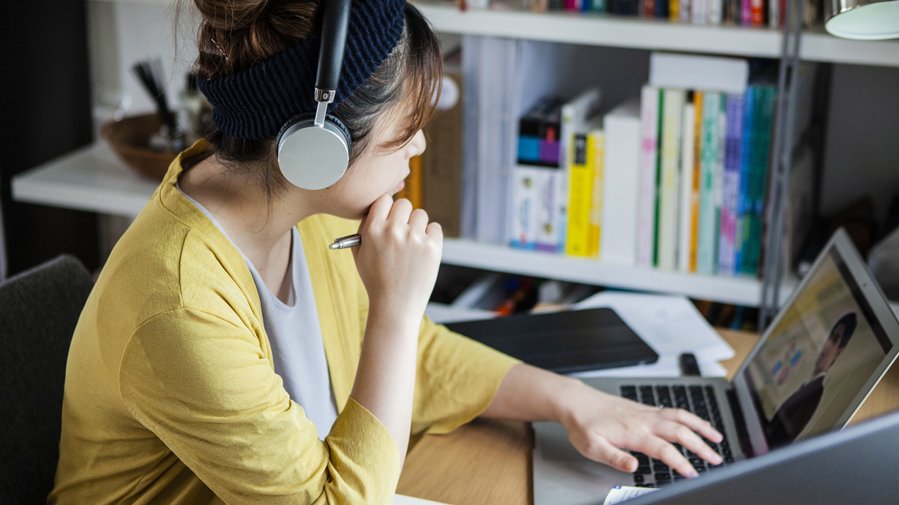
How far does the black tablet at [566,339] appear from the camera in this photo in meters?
1.39

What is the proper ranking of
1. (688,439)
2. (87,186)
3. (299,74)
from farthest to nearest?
(87,186) < (688,439) < (299,74)

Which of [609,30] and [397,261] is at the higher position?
[609,30]

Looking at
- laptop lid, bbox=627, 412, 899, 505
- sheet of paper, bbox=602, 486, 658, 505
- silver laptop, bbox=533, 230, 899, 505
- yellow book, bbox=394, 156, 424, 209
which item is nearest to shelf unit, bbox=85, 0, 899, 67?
yellow book, bbox=394, 156, 424, 209

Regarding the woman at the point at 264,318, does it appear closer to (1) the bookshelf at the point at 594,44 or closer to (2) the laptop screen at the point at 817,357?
(2) the laptop screen at the point at 817,357

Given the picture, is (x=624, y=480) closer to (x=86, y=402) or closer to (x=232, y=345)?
(x=232, y=345)

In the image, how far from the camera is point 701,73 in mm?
1739

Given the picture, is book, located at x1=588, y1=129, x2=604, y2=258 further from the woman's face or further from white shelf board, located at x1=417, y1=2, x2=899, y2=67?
the woman's face

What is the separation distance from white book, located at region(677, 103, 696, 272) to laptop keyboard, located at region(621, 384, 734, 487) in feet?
1.88

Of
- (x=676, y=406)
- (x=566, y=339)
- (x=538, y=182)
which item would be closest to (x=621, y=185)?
(x=538, y=182)

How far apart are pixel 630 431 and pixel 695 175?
755mm

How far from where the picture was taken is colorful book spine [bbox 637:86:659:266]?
70.2 inches

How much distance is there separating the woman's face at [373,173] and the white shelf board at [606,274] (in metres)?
0.86

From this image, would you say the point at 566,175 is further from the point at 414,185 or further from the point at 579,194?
the point at 414,185

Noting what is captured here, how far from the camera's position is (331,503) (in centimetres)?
99
